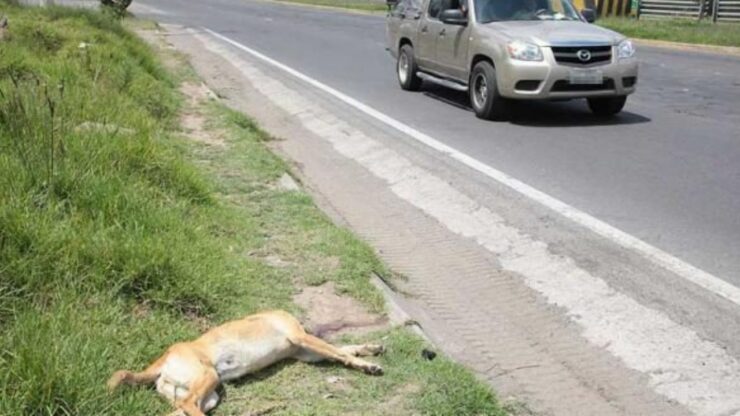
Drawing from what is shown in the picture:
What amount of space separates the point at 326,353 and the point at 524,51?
23.4 feet

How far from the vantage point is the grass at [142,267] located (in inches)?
137

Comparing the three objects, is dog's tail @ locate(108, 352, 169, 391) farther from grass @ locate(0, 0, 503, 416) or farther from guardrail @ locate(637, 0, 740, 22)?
guardrail @ locate(637, 0, 740, 22)

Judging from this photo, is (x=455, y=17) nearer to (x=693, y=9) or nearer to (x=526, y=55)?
(x=526, y=55)

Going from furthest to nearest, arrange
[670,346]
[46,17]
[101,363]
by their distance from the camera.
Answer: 1. [46,17]
2. [670,346]
3. [101,363]

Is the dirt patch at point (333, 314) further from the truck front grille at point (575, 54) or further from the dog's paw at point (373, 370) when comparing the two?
the truck front grille at point (575, 54)

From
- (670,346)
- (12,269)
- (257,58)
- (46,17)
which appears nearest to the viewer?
(12,269)

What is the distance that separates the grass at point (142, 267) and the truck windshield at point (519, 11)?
470 centimetres

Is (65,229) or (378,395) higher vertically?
(65,229)

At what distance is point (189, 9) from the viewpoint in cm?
3853

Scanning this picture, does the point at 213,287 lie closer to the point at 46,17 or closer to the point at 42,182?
the point at 42,182

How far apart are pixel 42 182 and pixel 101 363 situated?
1856mm

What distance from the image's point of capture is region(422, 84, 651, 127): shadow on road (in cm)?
1055

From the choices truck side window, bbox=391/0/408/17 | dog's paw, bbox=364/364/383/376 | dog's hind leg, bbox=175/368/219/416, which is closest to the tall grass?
dog's hind leg, bbox=175/368/219/416

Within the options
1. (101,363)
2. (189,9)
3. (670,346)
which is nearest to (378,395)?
(101,363)
